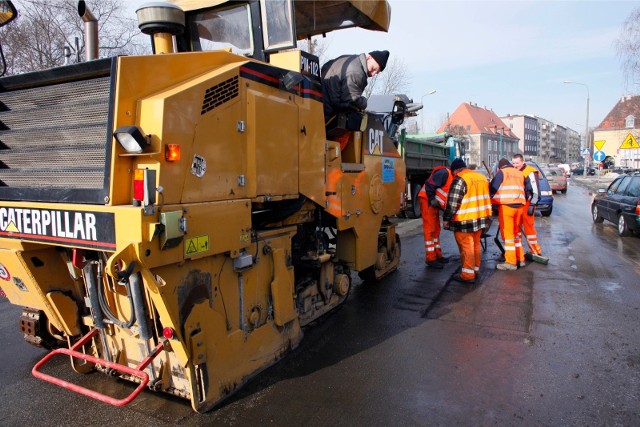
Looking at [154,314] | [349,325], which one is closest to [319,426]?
[154,314]

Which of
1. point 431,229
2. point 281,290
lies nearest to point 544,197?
point 431,229

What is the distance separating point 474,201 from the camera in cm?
627

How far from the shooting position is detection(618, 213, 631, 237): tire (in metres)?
10.1

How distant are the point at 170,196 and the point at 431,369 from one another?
250 cm

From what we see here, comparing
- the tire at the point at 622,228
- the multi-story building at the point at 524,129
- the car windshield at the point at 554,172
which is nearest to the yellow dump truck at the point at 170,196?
the tire at the point at 622,228

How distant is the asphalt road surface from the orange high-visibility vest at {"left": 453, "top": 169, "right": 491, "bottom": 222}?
3.22 feet

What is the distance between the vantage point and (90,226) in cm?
263

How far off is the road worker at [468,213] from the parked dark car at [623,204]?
5.38 metres

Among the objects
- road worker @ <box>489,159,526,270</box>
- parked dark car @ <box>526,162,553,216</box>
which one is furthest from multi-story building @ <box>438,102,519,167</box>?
road worker @ <box>489,159,526,270</box>

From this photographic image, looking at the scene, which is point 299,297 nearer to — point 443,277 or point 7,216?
point 7,216

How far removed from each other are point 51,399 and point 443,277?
196 inches

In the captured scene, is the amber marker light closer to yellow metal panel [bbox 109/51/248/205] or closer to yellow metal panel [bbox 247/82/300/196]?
yellow metal panel [bbox 109/51/248/205]

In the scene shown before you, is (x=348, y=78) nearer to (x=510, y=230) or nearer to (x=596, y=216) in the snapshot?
(x=510, y=230)

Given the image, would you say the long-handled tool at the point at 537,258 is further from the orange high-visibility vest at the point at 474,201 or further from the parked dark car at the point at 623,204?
the parked dark car at the point at 623,204
